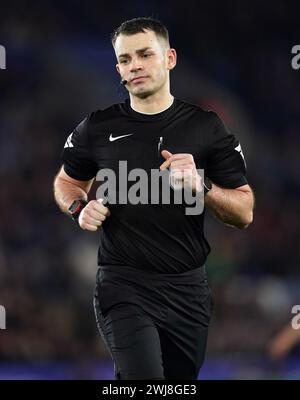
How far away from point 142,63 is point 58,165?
692cm

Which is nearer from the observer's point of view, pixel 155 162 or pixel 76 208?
pixel 155 162

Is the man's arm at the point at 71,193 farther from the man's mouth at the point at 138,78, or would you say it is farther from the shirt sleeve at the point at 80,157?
the man's mouth at the point at 138,78

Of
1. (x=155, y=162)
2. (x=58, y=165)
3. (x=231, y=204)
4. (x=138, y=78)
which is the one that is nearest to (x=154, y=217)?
(x=155, y=162)

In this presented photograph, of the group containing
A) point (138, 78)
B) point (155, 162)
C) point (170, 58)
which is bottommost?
point (155, 162)

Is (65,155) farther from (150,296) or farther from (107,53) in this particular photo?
(107,53)

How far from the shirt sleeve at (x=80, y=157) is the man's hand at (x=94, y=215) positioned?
0.53 m

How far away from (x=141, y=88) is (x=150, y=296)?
1.15 meters

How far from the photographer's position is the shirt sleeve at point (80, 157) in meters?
4.95

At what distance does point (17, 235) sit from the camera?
1062 centimetres

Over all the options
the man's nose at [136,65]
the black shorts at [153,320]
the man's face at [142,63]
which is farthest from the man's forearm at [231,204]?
the man's nose at [136,65]

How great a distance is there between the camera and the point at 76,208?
4.84 metres

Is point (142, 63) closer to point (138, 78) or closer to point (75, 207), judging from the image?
point (138, 78)
